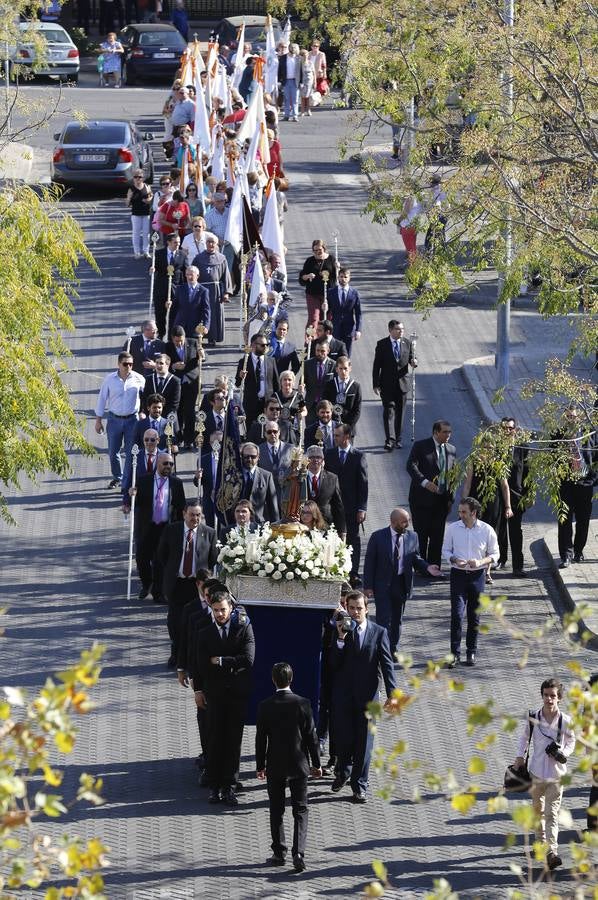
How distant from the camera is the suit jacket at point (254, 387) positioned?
21109 mm

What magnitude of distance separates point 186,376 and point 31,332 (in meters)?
6.95

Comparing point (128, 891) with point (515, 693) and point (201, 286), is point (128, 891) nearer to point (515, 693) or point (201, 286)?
point (515, 693)

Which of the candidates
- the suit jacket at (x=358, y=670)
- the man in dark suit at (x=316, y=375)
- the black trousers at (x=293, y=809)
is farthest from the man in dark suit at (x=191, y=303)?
the black trousers at (x=293, y=809)

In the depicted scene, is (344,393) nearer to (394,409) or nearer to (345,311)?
(394,409)

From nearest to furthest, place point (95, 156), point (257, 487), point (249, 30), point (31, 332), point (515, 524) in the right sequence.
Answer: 1. point (31, 332)
2. point (257, 487)
3. point (515, 524)
4. point (95, 156)
5. point (249, 30)

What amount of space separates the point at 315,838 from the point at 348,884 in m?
0.77

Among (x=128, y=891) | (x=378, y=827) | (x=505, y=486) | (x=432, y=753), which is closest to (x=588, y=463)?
(x=505, y=486)

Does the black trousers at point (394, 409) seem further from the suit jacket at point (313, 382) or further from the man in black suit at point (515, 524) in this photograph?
the man in black suit at point (515, 524)

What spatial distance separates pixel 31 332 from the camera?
1509cm

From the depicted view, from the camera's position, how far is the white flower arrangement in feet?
46.2

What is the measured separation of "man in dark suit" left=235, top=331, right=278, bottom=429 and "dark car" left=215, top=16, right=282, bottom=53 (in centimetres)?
2587

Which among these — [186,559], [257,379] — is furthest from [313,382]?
[186,559]

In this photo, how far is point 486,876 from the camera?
12.4 meters

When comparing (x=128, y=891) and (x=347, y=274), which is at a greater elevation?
(x=347, y=274)
